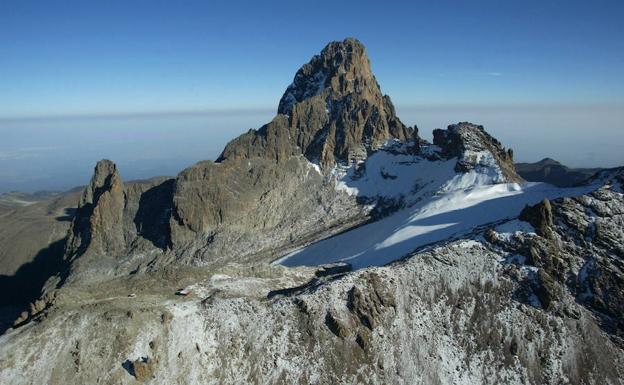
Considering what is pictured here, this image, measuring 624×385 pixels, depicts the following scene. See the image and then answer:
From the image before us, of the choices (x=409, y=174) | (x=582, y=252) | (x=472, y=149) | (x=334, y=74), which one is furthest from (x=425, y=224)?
(x=334, y=74)

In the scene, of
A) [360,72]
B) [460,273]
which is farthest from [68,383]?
[360,72]

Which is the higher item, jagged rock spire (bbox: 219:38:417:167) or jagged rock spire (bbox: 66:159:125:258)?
jagged rock spire (bbox: 219:38:417:167)

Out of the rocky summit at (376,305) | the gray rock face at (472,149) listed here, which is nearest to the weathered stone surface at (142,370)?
the rocky summit at (376,305)

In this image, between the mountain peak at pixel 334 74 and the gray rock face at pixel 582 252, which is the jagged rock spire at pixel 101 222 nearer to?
the mountain peak at pixel 334 74

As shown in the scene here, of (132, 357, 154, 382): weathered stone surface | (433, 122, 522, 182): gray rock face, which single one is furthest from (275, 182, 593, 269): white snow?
(132, 357, 154, 382): weathered stone surface

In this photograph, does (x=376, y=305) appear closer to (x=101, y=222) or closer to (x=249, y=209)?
(x=249, y=209)

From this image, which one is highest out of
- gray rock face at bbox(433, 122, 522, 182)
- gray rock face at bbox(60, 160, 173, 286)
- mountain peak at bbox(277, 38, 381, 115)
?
mountain peak at bbox(277, 38, 381, 115)

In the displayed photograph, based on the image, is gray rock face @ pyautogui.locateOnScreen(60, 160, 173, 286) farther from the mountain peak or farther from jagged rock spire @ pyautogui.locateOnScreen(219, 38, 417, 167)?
the mountain peak
